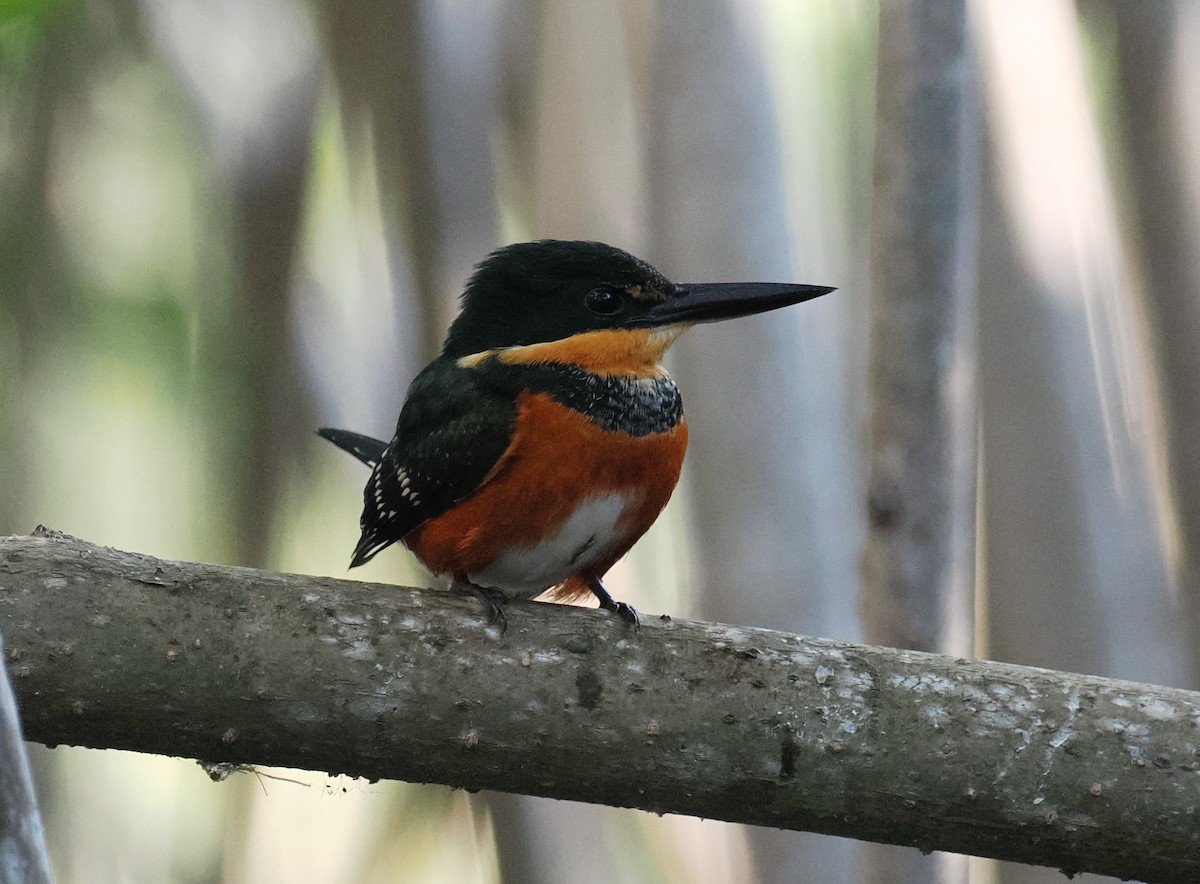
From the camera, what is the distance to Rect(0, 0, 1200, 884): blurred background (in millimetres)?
3059

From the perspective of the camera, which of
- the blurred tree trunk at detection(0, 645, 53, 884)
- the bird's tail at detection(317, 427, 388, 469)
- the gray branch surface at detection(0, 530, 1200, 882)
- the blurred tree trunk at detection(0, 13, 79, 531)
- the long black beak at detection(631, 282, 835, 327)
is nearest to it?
the blurred tree trunk at detection(0, 645, 53, 884)

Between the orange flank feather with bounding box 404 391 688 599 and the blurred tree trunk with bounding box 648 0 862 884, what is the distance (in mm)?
653

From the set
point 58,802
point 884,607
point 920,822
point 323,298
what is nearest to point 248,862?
point 58,802

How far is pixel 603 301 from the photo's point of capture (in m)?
2.59

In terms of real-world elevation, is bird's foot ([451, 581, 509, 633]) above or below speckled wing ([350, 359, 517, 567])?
below

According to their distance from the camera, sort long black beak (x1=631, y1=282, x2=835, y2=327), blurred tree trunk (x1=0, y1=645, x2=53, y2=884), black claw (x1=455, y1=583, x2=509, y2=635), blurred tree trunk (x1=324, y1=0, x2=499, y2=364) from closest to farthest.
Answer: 1. blurred tree trunk (x1=0, y1=645, x2=53, y2=884)
2. black claw (x1=455, y1=583, x2=509, y2=635)
3. long black beak (x1=631, y1=282, x2=835, y2=327)
4. blurred tree trunk (x1=324, y1=0, x2=499, y2=364)

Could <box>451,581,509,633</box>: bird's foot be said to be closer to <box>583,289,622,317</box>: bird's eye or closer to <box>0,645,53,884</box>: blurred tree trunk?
<box>583,289,622,317</box>: bird's eye

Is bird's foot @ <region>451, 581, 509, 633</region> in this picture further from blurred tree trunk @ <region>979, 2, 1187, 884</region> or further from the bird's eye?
blurred tree trunk @ <region>979, 2, 1187, 884</region>

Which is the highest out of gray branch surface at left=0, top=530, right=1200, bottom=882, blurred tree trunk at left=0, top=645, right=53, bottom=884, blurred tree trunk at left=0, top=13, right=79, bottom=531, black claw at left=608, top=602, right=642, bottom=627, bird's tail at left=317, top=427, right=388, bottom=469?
blurred tree trunk at left=0, top=13, right=79, bottom=531

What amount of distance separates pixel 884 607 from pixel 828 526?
517 mm

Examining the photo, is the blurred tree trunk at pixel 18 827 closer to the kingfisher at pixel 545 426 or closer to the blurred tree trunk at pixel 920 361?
the kingfisher at pixel 545 426

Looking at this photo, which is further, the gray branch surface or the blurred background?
the blurred background

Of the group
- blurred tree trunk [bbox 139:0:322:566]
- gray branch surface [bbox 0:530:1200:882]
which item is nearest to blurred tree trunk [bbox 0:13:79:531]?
blurred tree trunk [bbox 139:0:322:566]

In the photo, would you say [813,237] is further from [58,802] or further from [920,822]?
[58,802]
